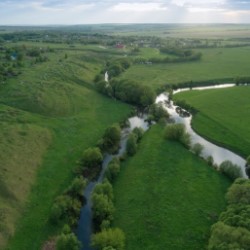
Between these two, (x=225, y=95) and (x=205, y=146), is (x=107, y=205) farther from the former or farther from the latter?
(x=225, y=95)

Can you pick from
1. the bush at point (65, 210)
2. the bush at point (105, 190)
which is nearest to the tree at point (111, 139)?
the bush at point (105, 190)

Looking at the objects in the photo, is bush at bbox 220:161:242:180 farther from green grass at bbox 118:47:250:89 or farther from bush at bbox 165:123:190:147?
green grass at bbox 118:47:250:89

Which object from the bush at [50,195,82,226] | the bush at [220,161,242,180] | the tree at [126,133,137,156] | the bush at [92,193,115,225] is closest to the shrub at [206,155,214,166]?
the bush at [220,161,242,180]

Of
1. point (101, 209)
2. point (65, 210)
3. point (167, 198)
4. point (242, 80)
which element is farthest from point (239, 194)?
point (242, 80)

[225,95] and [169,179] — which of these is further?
[225,95]

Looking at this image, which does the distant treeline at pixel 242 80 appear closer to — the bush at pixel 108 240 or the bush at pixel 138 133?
the bush at pixel 138 133

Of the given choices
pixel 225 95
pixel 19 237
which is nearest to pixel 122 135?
pixel 19 237
